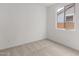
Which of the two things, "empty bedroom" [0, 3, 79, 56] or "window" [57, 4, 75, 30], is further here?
"window" [57, 4, 75, 30]

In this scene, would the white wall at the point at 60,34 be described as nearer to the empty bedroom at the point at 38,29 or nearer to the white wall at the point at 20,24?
the empty bedroom at the point at 38,29

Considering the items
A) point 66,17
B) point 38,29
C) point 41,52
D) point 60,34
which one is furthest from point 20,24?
point 66,17

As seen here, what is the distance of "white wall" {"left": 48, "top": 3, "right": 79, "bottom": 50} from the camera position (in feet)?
11.1

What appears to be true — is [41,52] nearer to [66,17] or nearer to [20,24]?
[20,24]

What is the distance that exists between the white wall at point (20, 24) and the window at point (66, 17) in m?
1.21

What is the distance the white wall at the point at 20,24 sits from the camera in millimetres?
3637

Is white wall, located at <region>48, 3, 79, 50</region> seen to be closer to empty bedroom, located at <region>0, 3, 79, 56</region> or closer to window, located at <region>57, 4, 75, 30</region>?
empty bedroom, located at <region>0, 3, 79, 56</region>

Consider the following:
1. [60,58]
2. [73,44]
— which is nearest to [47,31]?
[73,44]

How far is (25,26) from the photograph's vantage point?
4.40 metres

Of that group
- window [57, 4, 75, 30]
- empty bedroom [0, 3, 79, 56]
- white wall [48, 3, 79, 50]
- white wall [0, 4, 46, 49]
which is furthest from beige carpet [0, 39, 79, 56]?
window [57, 4, 75, 30]

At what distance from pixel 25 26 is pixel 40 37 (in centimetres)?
141

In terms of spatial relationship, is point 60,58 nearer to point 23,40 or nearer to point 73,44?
point 73,44

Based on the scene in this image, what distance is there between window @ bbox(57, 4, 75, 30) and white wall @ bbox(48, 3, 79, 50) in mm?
226

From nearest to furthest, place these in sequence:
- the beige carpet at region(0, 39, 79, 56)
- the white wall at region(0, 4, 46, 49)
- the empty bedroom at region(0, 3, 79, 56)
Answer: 1. the beige carpet at region(0, 39, 79, 56)
2. the empty bedroom at region(0, 3, 79, 56)
3. the white wall at region(0, 4, 46, 49)
